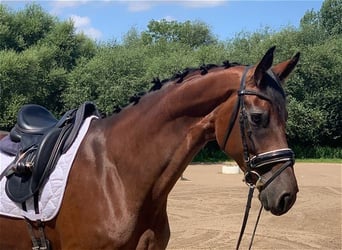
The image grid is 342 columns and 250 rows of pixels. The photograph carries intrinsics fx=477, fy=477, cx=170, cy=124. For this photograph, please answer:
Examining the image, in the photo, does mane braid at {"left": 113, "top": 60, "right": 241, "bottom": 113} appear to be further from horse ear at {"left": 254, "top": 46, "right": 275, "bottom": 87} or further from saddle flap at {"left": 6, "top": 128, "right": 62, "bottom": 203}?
saddle flap at {"left": 6, "top": 128, "right": 62, "bottom": 203}

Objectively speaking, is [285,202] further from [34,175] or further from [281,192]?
[34,175]

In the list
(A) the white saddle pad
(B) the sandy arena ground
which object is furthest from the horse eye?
(B) the sandy arena ground

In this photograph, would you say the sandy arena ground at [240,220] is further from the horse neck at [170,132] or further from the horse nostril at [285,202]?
the horse nostril at [285,202]

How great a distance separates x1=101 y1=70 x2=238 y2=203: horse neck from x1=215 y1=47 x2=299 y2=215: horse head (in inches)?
5.0

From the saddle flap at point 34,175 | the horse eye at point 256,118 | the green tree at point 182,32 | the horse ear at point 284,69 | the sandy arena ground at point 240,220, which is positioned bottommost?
the sandy arena ground at point 240,220

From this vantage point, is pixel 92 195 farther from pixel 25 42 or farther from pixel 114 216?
pixel 25 42

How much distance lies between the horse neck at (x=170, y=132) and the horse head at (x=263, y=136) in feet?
0.42

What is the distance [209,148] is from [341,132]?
980 cm

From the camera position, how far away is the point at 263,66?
8.47 ft

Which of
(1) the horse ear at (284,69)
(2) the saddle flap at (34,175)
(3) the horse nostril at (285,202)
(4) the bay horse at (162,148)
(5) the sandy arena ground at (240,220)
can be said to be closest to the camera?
(3) the horse nostril at (285,202)

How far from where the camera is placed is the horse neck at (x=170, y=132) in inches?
110

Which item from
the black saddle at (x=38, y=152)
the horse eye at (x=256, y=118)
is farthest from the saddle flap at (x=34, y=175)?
the horse eye at (x=256, y=118)

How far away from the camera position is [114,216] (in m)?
2.81

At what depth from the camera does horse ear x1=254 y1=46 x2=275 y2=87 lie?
2.55 metres
